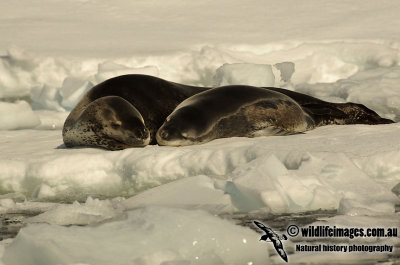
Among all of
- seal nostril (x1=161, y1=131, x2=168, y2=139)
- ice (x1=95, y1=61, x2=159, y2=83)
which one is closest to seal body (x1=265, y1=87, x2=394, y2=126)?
seal nostril (x1=161, y1=131, x2=168, y2=139)

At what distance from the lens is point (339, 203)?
4160mm

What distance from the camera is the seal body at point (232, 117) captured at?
21.9ft

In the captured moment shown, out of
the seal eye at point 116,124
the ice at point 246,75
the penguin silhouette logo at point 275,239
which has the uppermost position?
the penguin silhouette logo at point 275,239

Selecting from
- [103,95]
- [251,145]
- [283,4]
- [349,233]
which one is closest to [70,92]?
[103,95]

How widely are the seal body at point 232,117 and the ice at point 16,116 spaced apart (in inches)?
95.6

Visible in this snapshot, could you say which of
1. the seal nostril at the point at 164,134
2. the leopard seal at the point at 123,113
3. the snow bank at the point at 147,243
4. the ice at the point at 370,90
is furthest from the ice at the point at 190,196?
the ice at the point at 370,90

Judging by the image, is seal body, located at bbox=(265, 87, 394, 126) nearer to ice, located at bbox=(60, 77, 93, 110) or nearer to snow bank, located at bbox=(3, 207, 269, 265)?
ice, located at bbox=(60, 77, 93, 110)

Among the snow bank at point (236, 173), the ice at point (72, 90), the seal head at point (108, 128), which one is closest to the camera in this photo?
the snow bank at point (236, 173)

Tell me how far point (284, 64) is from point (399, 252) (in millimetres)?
7105

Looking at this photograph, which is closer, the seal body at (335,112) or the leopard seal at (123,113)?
the leopard seal at (123,113)

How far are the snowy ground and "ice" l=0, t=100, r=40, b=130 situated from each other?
15 millimetres

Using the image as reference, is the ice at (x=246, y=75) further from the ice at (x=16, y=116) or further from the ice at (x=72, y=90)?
the ice at (x=16, y=116)

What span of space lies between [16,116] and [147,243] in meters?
5.91

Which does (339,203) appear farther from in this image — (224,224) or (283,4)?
(283,4)
